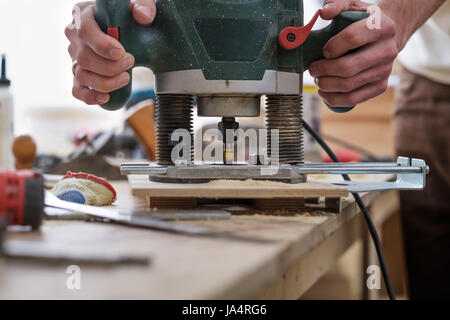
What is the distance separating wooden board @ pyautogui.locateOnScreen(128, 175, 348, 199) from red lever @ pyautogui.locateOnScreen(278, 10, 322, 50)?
23cm

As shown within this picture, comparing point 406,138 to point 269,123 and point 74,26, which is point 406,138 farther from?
point 74,26

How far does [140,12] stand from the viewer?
33.6 inches

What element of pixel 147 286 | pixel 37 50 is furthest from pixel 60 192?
pixel 37 50

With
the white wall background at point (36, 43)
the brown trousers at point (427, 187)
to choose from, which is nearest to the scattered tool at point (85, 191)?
the brown trousers at point (427, 187)

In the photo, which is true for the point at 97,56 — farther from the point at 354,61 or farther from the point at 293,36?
the point at 354,61

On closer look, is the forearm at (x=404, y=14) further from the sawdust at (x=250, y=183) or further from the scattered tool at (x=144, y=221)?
the scattered tool at (x=144, y=221)

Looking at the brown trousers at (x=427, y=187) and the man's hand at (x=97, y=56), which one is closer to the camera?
the man's hand at (x=97, y=56)

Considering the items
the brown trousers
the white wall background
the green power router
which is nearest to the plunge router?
the green power router

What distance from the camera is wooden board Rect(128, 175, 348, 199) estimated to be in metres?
0.77

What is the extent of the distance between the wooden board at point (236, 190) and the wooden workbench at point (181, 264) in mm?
33

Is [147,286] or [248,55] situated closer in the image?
[147,286]

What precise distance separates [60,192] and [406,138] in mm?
1641

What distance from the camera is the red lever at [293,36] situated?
34.5 inches

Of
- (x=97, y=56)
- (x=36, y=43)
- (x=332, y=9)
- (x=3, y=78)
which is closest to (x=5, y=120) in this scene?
(x=3, y=78)
